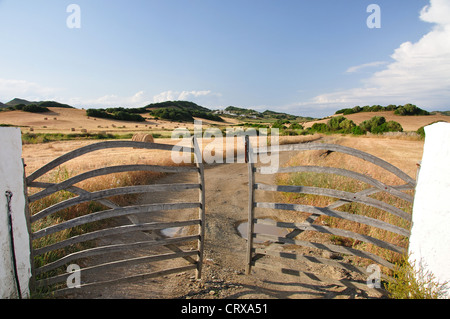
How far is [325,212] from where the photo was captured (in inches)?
172

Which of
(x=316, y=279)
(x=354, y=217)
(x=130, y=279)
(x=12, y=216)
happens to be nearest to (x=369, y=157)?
(x=354, y=217)

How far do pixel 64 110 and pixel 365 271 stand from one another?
306 ft

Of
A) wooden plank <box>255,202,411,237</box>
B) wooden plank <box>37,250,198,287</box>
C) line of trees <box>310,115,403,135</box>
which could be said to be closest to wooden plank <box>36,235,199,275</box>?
wooden plank <box>37,250,198,287</box>

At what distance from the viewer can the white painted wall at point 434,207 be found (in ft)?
10.7

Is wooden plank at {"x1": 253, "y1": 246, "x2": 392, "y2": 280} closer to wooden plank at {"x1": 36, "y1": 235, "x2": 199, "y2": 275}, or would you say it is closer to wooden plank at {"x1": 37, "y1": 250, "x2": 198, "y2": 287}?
wooden plank at {"x1": 37, "y1": 250, "x2": 198, "y2": 287}

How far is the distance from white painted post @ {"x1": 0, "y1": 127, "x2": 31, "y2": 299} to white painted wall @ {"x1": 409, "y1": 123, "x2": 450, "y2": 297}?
4.73 meters

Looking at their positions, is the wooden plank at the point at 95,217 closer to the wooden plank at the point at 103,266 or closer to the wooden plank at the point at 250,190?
the wooden plank at the point at 103,266

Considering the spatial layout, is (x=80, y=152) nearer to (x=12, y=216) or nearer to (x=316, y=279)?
(x=12, y=216)

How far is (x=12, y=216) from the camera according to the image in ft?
10.2
